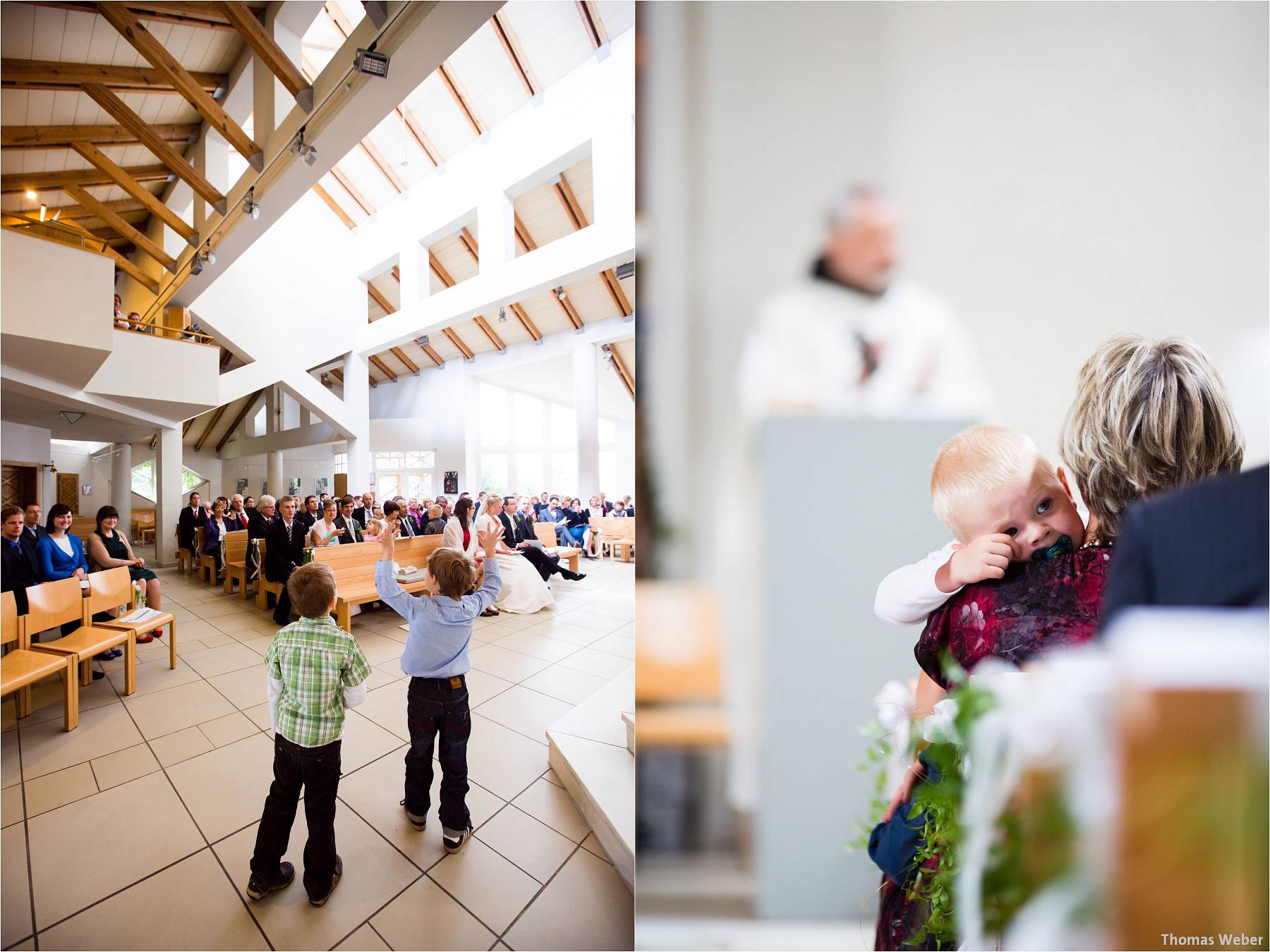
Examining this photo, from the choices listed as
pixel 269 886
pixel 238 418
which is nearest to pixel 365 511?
pixel 269 886

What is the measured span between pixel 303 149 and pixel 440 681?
2639 mm

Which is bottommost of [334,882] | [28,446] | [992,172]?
[334,882]

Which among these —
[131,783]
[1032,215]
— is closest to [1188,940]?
[1032,215]

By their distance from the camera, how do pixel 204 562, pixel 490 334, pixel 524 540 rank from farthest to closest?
pixel 490 334 → pixel 524 540 → pixel 204 562

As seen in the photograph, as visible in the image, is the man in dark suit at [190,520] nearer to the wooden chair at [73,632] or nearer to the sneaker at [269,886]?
the wooden chair at [73,632]

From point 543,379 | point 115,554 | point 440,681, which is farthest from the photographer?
point 543,379

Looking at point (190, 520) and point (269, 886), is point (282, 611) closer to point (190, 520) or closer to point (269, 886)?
point (269, 886)

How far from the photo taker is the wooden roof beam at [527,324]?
5691mm

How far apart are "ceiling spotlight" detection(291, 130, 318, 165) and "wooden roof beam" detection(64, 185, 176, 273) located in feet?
2.63

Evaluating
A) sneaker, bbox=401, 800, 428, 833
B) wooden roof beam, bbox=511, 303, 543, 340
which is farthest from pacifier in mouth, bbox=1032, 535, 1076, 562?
wooden roof beam, bbox=511, 303, 543, 340

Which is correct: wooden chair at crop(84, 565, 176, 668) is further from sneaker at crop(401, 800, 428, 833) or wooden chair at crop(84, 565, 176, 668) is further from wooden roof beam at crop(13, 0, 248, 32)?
wooden roof beam at crop(13, 0, 248, 32)

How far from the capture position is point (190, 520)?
12.9ft

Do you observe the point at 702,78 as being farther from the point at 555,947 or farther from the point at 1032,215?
the point at 555,947

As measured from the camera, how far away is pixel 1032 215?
0.58m
